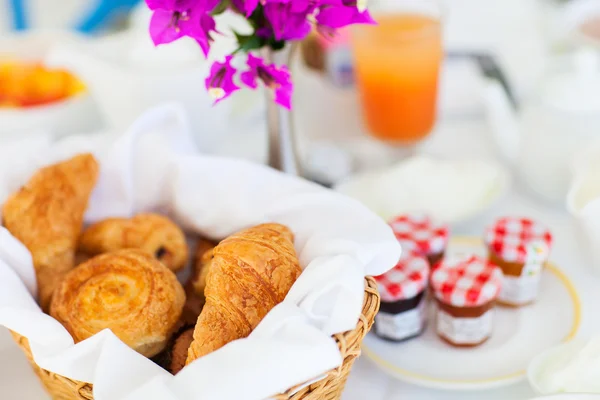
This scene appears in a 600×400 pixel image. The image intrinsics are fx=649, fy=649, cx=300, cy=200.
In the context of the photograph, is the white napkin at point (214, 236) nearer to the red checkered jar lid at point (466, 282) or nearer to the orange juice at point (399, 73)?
the red checkered jar lid at point (466, 282)

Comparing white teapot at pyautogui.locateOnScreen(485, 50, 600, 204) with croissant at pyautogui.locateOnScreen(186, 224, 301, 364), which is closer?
croissant at pyautogui.locateOnScreen(186, 224, 301, 364)

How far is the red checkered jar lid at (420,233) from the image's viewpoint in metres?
0.76

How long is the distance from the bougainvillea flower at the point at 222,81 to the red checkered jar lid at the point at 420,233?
0.89 feet

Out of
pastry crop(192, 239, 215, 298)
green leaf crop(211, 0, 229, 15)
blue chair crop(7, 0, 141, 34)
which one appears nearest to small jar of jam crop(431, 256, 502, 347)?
pastry crop(192, 239, 215, 298)

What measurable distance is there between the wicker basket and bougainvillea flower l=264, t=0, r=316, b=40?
0.26 m

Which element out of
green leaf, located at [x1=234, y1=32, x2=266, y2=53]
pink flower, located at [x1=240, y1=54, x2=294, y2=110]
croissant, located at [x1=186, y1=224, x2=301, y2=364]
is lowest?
croissant, located at [x1=186, y1=224, x2=301, y2=364]

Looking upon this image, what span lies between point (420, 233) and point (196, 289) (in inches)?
10.7

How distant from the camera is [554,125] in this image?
2.87 ft

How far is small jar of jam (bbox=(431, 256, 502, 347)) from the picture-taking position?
0.66 metres

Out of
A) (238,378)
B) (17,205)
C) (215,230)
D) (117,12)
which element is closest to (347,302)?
(238,378)

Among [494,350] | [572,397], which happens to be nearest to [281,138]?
[494,350]

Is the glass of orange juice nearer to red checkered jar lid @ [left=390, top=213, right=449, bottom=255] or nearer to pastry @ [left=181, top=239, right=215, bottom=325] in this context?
red checkered jar lid @ [left=390, top=213, right=449, bottom=255]

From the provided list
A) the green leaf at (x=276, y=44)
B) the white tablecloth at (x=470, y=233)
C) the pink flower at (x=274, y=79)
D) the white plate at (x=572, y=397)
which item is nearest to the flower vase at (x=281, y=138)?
the green leaf at (x=276, y=44)

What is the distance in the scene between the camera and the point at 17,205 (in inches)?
27.7
